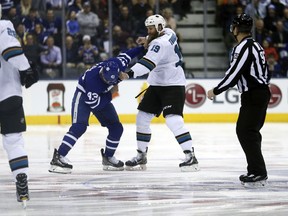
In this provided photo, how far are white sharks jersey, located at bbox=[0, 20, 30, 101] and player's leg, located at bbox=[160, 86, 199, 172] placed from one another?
98.2 inches

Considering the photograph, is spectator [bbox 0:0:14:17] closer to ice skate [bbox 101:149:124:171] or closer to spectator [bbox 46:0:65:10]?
spectator [bbox 46:0:65:10]

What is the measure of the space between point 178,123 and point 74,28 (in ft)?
25.9

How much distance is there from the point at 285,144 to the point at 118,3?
583 cm

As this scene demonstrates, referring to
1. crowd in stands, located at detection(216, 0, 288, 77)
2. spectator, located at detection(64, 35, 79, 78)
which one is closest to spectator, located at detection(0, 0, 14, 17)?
spectator, located at detection(64, 35, 79, 78)

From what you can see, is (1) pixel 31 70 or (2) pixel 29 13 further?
(2) pixel 29 13

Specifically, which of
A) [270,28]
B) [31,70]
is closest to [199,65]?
[270,28]

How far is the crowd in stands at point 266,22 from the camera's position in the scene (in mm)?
16188

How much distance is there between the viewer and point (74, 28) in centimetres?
1584

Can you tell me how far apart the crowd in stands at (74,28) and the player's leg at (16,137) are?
9508 millimetres

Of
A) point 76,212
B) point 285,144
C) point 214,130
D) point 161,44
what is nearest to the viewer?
point 76,212

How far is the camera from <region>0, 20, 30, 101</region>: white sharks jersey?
229 inches

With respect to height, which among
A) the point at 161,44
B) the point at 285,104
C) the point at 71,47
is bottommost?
the point at 285,104

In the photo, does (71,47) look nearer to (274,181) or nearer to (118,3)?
(118,3)

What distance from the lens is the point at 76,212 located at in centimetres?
580
